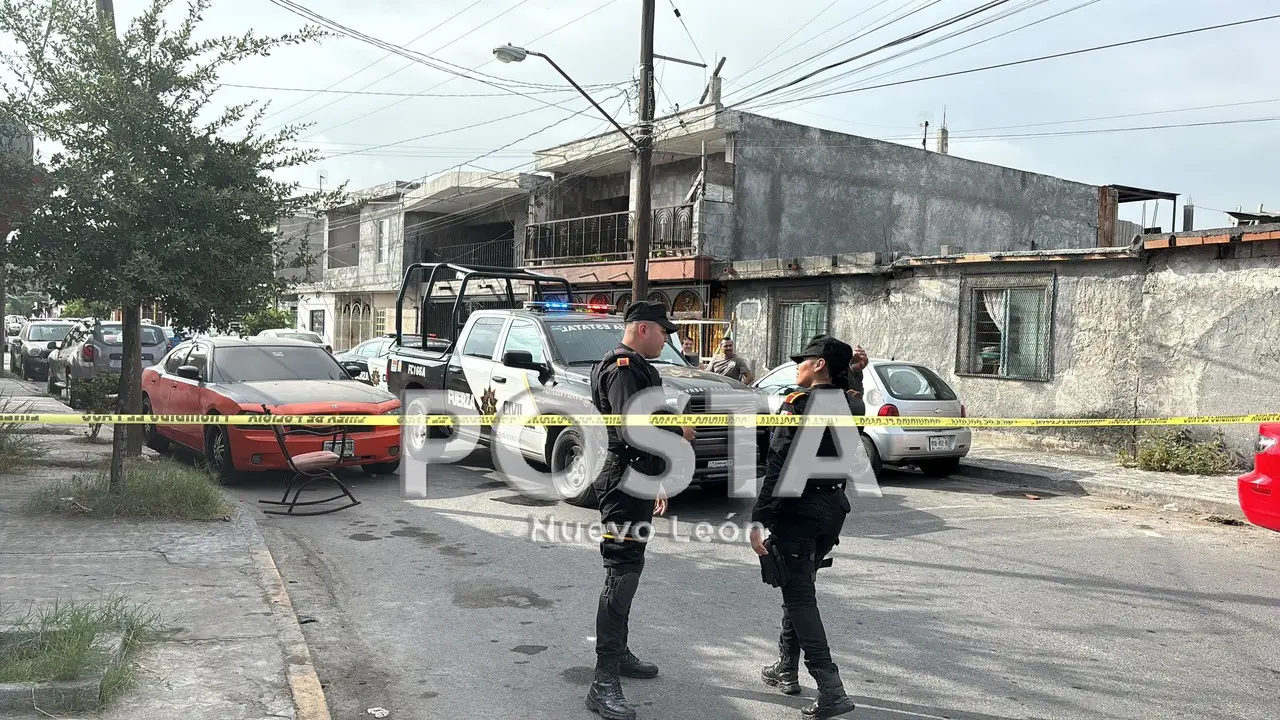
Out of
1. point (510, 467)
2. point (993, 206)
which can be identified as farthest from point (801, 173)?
point (510, 467)

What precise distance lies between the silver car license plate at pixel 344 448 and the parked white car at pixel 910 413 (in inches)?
180

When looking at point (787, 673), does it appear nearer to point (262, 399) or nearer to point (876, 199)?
point (262, 399)

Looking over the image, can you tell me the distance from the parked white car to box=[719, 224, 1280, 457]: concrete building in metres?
3.23

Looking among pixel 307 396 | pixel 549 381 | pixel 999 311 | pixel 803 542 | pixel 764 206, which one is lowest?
pixel 803 542

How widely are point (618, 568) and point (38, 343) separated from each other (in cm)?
2380

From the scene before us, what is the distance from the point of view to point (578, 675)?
466cm

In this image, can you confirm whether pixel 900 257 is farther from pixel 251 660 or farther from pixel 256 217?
pixel 251 660

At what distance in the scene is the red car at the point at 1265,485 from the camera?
668 cm

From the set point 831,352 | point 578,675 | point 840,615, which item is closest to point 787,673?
point 578,675

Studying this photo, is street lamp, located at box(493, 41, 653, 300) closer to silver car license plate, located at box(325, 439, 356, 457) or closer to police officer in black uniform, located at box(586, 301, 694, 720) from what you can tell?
silver car license plate, located at box(325, 439, 356, 457)

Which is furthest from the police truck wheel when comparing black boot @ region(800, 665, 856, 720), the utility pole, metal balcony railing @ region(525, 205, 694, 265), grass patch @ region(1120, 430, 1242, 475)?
metal balcony railing @ region(525, 205, 694, 265)

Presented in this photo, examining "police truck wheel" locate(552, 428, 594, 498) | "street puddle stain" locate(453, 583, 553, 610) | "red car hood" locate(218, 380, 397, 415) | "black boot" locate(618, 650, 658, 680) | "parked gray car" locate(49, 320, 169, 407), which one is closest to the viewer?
"black boot" locate(618, 650, 658, 680)

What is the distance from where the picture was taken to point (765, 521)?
14.3 feet

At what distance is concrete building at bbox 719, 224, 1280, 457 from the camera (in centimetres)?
1216
